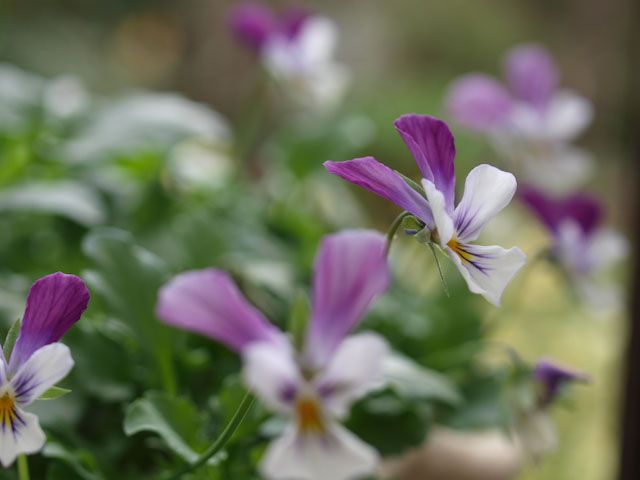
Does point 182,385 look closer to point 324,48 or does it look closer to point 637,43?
point 324,48

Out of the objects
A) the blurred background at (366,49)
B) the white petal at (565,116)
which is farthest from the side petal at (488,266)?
the blurred background at (366,49)

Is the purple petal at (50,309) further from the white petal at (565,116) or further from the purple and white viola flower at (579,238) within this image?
the white petal at (565,116)

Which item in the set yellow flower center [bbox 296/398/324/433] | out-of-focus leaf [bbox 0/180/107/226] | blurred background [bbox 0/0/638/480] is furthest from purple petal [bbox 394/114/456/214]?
blurred background [bbox 0/0/638/480]

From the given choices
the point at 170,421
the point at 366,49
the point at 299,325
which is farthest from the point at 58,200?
the point at 366,49

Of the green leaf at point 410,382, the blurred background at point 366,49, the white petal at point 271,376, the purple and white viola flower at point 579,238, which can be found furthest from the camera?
the blurred background at point 366,49

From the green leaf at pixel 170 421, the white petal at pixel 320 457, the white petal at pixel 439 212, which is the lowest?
the green leaf at pixel 170 421

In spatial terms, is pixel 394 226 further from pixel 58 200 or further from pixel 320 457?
pixel 58 200

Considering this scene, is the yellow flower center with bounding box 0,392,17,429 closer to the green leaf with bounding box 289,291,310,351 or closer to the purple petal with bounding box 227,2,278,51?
the green leaf with bounding box 289,291,310,351
